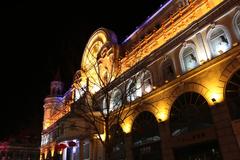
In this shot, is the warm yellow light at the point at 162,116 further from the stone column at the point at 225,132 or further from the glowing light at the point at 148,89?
the stone column at the point at 225,132

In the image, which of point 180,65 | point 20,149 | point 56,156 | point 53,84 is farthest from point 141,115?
point 20,149

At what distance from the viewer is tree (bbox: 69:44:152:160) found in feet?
63.8

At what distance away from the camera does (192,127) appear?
16438 mm

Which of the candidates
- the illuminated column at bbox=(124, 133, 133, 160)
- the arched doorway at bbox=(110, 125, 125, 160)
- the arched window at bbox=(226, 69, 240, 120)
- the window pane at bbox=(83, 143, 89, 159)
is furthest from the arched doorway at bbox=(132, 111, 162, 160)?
the window pane at bbox=(83, 143, 89, 159)

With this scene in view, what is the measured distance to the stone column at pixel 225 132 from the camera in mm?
13531

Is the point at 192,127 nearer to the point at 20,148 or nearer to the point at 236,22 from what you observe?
the point at 236,22

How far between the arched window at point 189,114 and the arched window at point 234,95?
5.50ft

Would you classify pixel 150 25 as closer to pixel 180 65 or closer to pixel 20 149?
pixel 180 65

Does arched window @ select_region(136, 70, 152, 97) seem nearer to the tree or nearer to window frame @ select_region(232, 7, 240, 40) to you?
the tree

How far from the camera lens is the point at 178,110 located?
1777 cm

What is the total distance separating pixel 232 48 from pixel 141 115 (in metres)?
10.5

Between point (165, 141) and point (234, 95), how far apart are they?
21.7 ft

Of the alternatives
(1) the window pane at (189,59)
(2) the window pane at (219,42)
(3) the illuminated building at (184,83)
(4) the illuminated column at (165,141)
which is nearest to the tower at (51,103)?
(3) the illuminated building at (184,83)

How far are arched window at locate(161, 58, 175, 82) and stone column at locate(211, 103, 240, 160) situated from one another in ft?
16.8
